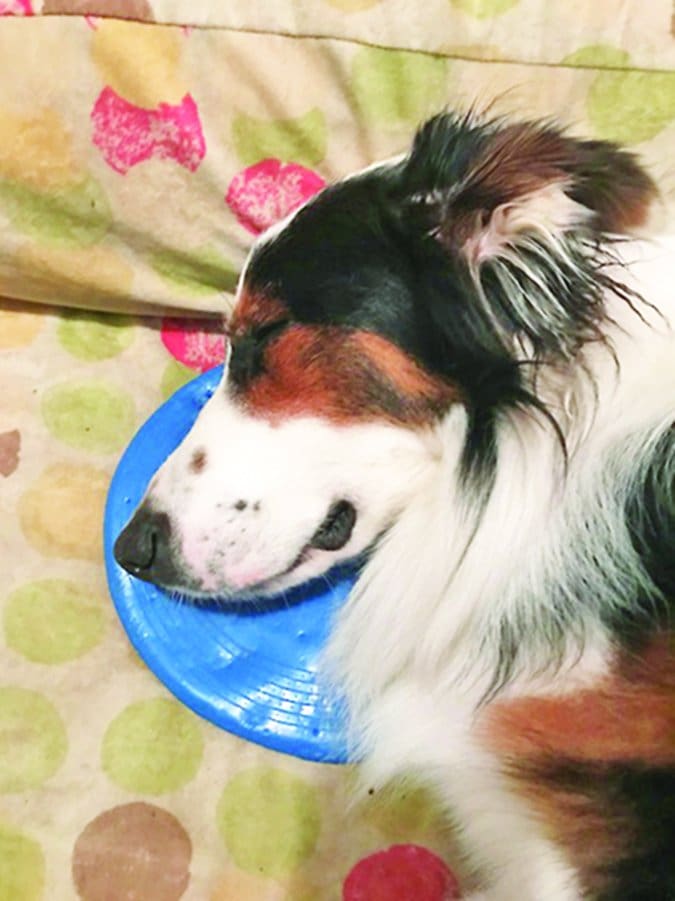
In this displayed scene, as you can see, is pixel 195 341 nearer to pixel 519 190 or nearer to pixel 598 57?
pixel 598 57

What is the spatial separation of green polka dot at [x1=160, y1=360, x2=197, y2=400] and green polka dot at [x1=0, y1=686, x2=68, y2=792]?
1.92 ft

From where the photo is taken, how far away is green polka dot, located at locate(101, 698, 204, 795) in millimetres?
1548

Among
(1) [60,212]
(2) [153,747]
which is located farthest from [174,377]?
(2) [153,747]

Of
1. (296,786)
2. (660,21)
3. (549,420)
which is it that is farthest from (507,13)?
(296,786)

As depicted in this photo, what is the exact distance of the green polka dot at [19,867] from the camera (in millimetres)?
1444

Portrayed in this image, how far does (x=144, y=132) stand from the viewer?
1703mm

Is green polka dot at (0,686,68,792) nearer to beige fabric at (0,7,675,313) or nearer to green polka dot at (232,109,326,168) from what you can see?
beige fabric at (0,7,675,313)

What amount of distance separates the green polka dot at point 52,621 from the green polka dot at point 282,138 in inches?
29.4

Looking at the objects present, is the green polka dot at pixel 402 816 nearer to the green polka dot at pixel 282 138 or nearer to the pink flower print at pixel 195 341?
the pink flower print at pixel 195 341

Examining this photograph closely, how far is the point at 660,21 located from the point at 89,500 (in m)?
1.17

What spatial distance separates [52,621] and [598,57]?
120 centimetres

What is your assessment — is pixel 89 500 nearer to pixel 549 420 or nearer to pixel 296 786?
pixel 296 786

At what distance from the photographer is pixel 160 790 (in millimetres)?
1542

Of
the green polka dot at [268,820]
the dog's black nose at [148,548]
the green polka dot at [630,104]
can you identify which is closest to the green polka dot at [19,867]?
the green polka dot at [268,820]
